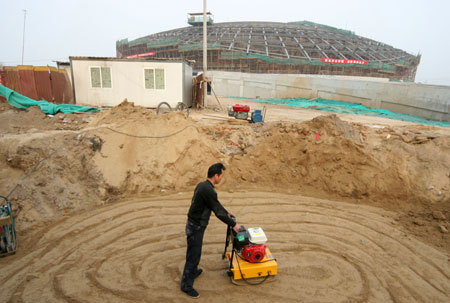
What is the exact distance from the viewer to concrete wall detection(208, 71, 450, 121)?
13781mm

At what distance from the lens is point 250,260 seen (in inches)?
152

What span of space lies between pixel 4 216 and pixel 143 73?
9799mm

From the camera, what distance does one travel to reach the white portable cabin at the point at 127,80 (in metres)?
12.7

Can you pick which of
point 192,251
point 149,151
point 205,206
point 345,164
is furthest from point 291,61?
point 192,251

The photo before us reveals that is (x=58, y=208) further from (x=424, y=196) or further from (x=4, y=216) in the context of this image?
(x=424, y=196)

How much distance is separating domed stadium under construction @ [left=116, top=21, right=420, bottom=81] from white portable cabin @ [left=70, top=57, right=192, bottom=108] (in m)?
15.2

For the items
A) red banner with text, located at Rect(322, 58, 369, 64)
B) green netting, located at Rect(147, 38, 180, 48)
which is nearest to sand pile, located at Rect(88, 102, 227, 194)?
red banner with text, located at Rect(322, 58, 369, 64)

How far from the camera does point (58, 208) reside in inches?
220

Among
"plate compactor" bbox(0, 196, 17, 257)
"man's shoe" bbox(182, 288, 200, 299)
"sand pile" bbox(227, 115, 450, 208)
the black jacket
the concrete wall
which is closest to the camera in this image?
the black jacket

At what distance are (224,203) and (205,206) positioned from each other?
3.02 meters

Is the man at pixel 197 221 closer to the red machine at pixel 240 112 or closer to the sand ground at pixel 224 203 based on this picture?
the sand ground at pixel 224 203

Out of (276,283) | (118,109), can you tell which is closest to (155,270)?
(276,283)

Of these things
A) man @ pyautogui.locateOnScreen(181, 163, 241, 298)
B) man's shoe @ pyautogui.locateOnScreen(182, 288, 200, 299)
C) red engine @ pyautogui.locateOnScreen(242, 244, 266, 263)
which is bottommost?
man's shoe @ pyautogui.locateOnScreen(182, 288, 200, 299)

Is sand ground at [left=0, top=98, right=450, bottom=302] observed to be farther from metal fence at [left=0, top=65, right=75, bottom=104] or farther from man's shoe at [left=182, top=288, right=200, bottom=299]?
metal fence at [left=0, top=65, right=75, bottom=104]
